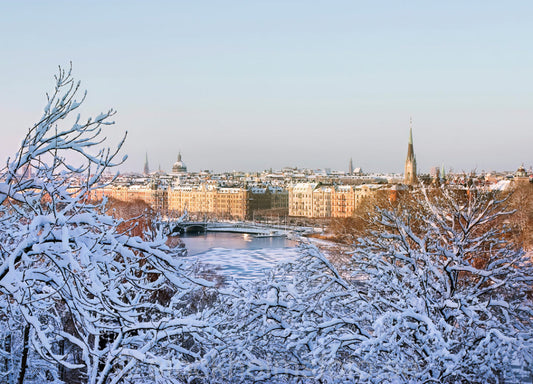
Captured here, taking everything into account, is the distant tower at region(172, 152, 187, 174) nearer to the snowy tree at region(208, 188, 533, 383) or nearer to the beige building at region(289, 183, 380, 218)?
the beige building at region(289, 183, 380, 218)

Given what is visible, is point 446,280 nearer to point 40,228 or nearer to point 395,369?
point 395,369

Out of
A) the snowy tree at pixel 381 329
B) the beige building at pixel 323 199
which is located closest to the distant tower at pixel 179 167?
the beige building at pixel 323 199

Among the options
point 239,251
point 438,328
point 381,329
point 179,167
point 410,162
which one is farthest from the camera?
point 179,167

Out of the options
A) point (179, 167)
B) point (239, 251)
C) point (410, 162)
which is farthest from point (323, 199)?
point (179, 167)

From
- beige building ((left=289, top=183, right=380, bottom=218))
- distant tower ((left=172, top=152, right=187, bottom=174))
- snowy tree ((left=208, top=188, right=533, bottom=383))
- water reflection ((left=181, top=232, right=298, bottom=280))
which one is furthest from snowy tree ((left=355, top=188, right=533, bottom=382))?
distant tower ((left=172, top=152, right=187, bottom=174))

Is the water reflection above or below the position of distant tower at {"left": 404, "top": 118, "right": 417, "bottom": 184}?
below

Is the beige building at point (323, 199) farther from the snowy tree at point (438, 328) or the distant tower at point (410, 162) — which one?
the snowy tree at point (438, 328)

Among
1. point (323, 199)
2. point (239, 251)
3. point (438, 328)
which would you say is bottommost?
point (239, 251)

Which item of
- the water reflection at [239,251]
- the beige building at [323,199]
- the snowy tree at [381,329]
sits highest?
the snowy tree at [381,329]

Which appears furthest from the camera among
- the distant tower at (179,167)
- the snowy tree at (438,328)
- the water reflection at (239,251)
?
the distant tower at (179,167)

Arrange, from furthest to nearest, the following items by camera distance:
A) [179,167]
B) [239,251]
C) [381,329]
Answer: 1. [179,167]
2. [239,251]
3. [381,329]

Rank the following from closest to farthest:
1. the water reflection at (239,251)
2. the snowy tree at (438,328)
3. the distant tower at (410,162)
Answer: the snowy tree at (438,328) → the water reflection at (239,251) → the distant tower at (410,162)

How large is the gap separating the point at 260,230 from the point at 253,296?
64.1 metres

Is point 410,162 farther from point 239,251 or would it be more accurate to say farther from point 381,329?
point 381,329
